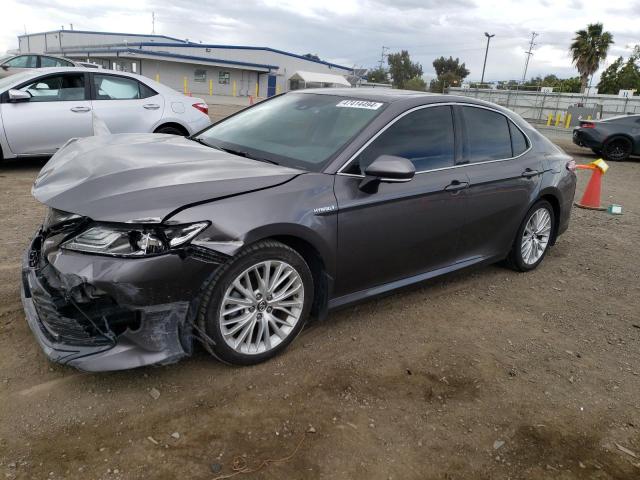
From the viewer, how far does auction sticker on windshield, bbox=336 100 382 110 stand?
3684 mm

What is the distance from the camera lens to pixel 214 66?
48.5 m

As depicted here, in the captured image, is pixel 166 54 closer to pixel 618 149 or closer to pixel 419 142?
pixel 618 149

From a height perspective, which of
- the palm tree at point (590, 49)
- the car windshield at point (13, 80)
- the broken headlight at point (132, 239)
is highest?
the palm tree at point (590, 49)

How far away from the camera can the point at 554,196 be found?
5.02m

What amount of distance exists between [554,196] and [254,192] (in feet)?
11.0

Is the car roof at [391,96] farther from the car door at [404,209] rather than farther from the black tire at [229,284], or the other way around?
the black tire at [229,284]

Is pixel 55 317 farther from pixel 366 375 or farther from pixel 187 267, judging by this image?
pixel 366 375

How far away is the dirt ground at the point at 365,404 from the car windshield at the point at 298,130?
1209mm

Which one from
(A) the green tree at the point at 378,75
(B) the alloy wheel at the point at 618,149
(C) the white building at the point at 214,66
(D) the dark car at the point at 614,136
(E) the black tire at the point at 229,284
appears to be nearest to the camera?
(E) the black tire at the point at 229,284

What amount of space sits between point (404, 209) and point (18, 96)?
5.96m

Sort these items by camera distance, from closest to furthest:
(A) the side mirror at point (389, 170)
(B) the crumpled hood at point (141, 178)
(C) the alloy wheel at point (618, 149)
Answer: (B) the crumpled hood at point (141, 178), (A) the side mirror at point (389, 170), (C) the alloy wheel at point (618, 149)

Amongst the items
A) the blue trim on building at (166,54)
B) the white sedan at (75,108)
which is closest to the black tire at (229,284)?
the white sedan at (75,108)

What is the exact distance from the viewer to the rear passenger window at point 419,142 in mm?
3439

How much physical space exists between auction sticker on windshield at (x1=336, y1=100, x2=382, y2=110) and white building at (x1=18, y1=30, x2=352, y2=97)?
38.9 metres
